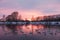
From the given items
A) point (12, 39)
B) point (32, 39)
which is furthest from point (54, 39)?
point (12, 39)

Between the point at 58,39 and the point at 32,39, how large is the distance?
2.41 meters

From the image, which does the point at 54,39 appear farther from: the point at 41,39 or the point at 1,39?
the point at 1,39

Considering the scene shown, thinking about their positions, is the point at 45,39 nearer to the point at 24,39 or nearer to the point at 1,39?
the point at 24,39

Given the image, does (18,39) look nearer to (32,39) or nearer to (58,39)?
(32,39)

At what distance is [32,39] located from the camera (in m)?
25.5

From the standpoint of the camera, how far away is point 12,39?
25500mm

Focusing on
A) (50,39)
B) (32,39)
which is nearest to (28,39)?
(32,39)

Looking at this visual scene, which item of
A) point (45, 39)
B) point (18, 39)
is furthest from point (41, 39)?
point (18, 39)

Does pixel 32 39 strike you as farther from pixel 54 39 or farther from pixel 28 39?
pixel 54 39

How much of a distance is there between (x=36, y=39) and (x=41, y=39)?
46 cm

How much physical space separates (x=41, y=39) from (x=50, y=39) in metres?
0.83

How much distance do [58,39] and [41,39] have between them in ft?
5.28

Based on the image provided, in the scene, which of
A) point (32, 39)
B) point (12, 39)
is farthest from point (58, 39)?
point (12, 39)

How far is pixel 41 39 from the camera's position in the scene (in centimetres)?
2545
